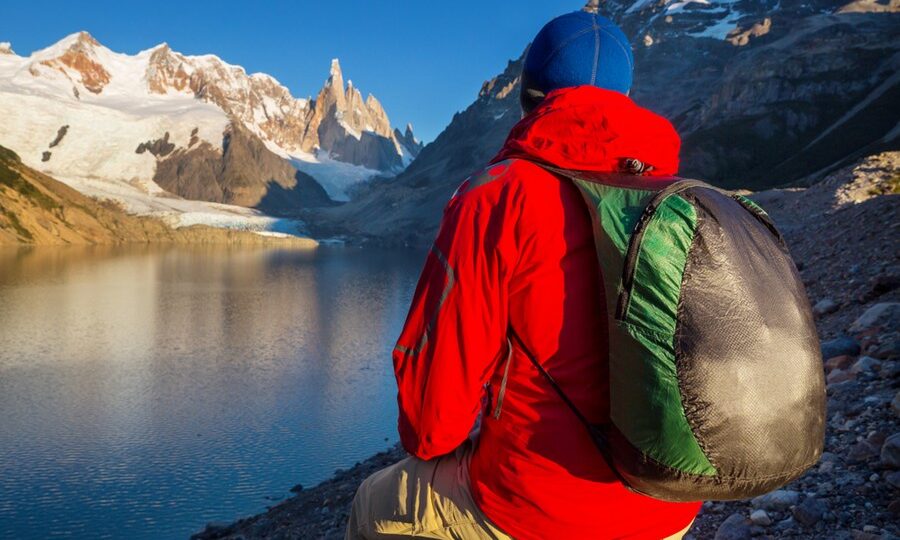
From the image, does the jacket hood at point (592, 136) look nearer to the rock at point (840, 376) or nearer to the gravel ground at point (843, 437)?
the gravel ground at point (843, 437)

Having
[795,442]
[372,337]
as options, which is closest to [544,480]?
[795,442]

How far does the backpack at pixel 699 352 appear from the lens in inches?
63.8

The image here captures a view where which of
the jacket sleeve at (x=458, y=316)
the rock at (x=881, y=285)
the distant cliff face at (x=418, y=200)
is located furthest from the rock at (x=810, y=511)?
the distant cliff face at (x=418, y=200)

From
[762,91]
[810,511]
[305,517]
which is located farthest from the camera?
[762,91]

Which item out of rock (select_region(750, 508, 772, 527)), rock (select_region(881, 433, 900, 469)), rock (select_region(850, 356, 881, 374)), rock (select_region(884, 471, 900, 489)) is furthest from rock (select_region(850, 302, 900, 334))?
rock (select_region(750, 508, 772, 527))

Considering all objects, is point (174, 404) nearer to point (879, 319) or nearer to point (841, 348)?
point (841, 348)

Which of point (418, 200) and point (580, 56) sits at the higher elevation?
point (418, 200)

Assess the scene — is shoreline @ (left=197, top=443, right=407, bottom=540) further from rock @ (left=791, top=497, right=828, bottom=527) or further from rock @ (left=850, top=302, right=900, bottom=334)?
rock @ (left=850, top=302, right=900, bottom=334)

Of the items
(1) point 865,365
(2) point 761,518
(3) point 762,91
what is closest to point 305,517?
(2) point 761,518

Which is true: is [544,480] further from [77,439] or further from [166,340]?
[166,340]

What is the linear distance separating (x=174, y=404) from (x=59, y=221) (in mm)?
89077

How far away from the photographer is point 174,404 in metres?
17.9

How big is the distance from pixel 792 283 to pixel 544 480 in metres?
0.87

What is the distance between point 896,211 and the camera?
10812 mm
